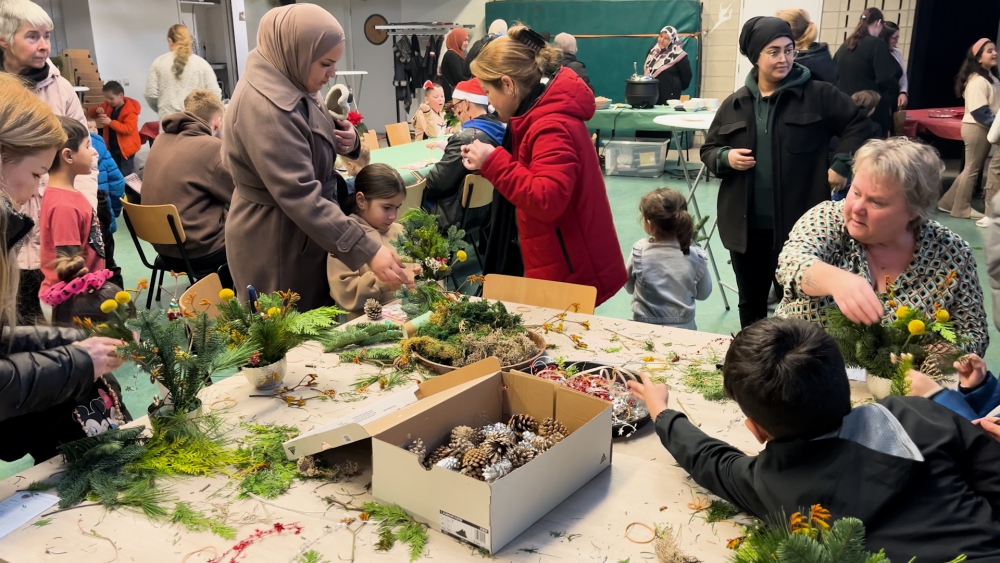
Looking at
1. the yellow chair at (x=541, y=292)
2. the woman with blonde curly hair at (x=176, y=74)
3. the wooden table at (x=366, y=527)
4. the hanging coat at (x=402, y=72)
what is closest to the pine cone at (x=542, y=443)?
the wooden table at (x=366, y=527)

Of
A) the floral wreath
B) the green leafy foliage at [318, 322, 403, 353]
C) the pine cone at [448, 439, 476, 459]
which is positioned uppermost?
the floral wreath

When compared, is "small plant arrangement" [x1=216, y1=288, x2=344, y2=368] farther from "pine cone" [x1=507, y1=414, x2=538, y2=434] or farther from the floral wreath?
"pine cone" [x1=507, y1=414, x2=538, y2=434]

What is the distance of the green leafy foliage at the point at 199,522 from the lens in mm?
1355

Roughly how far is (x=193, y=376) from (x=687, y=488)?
104 cm

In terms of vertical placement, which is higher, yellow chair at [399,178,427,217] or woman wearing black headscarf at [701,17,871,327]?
woman wearing black headscarf at [701,17,871,327]

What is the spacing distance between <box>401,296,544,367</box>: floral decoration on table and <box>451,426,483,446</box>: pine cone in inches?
17.0

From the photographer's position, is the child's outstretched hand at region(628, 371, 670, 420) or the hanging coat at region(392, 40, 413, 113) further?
the hanging coat at region(392, 40, 413, 113)

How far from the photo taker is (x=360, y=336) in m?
2.24

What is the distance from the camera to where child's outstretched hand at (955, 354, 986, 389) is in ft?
5.46

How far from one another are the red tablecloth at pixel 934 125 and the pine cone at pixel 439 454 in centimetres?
710

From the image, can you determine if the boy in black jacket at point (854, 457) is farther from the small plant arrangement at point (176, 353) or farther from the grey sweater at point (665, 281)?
the grey sweater at point (665, 281)

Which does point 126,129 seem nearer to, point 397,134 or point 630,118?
point 397,134

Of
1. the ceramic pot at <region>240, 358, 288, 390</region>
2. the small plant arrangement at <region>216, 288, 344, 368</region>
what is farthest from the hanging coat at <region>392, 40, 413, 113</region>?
the ceramic pot at <region>240, 358, 288, 390</region>

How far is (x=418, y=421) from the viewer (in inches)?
58.4
